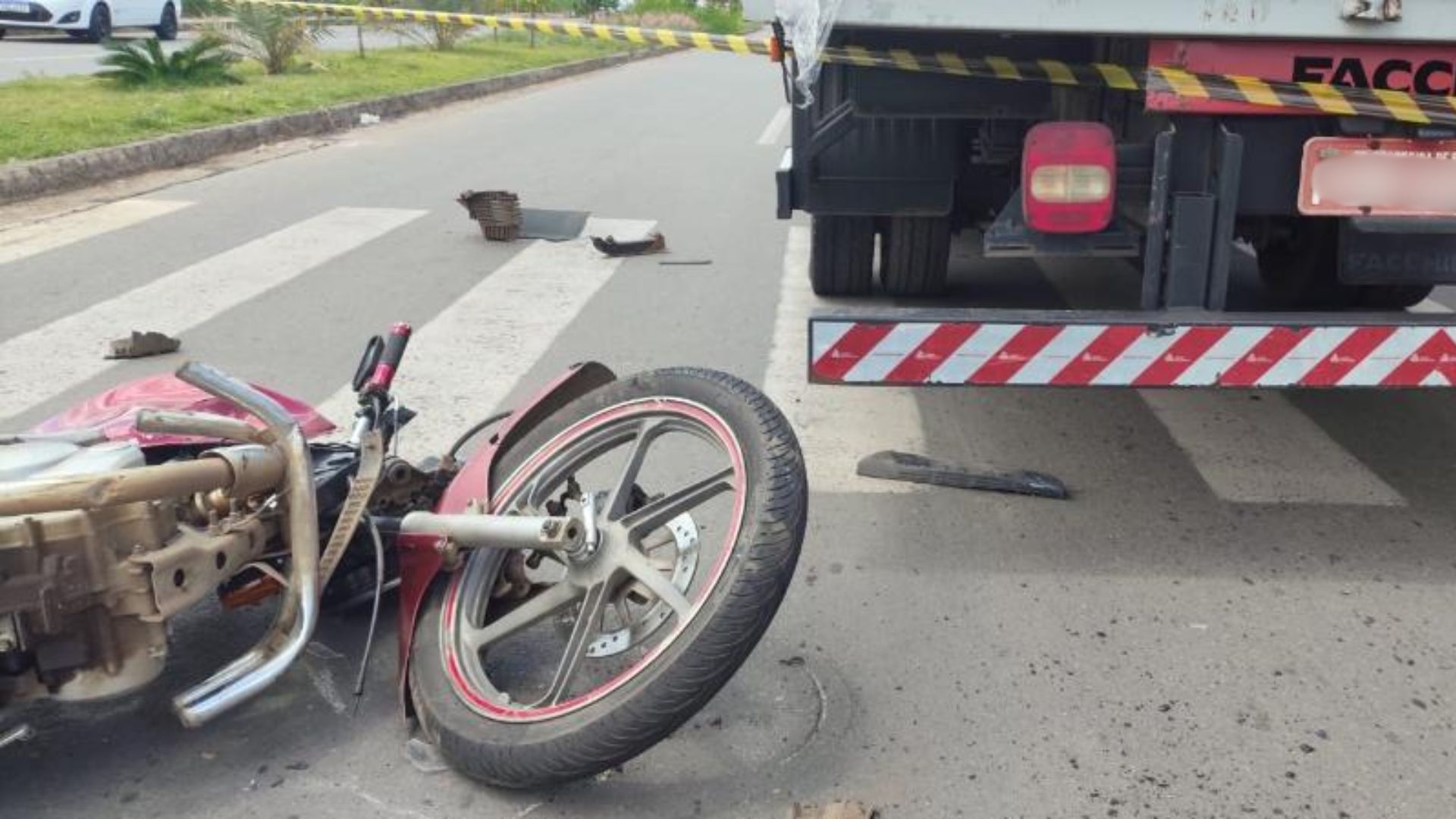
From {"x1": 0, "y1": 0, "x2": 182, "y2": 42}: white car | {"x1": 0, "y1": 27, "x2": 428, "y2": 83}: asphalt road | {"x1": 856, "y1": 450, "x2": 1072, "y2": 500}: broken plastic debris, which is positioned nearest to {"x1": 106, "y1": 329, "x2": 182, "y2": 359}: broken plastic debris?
{"x1": 856, "y1": 450, "x2": 1072, "y2": 500}: broken plastic debris

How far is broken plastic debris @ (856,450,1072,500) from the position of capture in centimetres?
419

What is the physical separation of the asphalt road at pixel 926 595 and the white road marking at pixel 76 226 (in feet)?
0.92

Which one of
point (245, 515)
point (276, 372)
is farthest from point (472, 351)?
point (245, 515)

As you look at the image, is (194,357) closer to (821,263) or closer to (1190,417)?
(821,263)

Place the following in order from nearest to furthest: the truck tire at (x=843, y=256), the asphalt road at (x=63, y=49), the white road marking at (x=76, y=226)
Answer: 1. the truck tire at (x=843, y=256)
2. the white road marking at (x=76, y=226)
3. the asphalt road at (x=63, y=49)

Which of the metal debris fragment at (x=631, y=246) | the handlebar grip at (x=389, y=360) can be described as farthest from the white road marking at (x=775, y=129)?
the handlebar grip at (x=389, y=360)

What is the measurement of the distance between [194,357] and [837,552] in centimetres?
311

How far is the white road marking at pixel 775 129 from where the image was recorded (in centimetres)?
1364

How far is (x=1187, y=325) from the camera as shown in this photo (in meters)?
3.46

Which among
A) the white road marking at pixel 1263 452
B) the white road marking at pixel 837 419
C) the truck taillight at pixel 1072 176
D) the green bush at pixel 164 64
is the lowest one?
the white road marking at pixel 837 419

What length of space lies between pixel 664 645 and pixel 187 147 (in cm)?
993

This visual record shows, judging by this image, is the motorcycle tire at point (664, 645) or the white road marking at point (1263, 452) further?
the white road marking at point (1263, 452)

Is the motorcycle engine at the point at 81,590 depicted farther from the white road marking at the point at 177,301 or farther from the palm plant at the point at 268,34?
the palm plant at the point at 268,34

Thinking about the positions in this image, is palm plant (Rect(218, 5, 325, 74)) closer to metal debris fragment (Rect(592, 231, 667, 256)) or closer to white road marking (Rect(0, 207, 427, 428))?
white road marking (Rect(0, 207, 427, 428))
